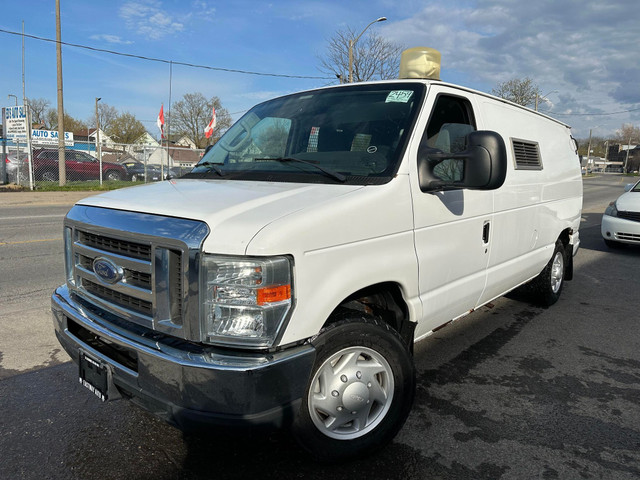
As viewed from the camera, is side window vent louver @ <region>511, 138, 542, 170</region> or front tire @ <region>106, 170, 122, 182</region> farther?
front tire @ <region>106, 170, 122, 182</region>

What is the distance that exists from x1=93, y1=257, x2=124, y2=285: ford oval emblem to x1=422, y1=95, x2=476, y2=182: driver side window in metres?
1.85

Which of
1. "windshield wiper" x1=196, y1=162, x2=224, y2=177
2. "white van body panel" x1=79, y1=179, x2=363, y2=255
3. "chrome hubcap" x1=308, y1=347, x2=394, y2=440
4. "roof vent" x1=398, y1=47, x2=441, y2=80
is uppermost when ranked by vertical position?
"roof vent" x1=398, y1=47, x2=441, y2=80

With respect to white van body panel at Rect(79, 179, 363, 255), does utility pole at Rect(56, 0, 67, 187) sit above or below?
above

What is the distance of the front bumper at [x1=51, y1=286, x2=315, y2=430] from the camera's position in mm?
1971

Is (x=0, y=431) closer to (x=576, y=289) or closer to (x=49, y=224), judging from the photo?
(x=576, y=289)

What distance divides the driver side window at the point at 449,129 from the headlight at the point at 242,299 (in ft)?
4.66

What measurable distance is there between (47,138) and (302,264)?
2169 centimetres

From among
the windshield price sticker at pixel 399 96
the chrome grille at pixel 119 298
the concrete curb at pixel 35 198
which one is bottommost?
the concrete curb at pixel 35 198

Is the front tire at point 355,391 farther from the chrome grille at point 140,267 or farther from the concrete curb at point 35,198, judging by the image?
the concrete curb at point 35,198

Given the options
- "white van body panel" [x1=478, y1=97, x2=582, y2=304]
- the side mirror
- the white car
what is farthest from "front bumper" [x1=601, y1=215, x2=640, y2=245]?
the side mirror

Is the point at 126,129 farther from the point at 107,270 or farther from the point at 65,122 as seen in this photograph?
the point at 107,270

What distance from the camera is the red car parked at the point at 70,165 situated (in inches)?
824

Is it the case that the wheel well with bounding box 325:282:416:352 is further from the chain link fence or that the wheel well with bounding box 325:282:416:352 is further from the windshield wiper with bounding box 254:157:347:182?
the chain link fence

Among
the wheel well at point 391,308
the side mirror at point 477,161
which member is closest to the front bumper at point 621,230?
the side mirror at point 477,161
